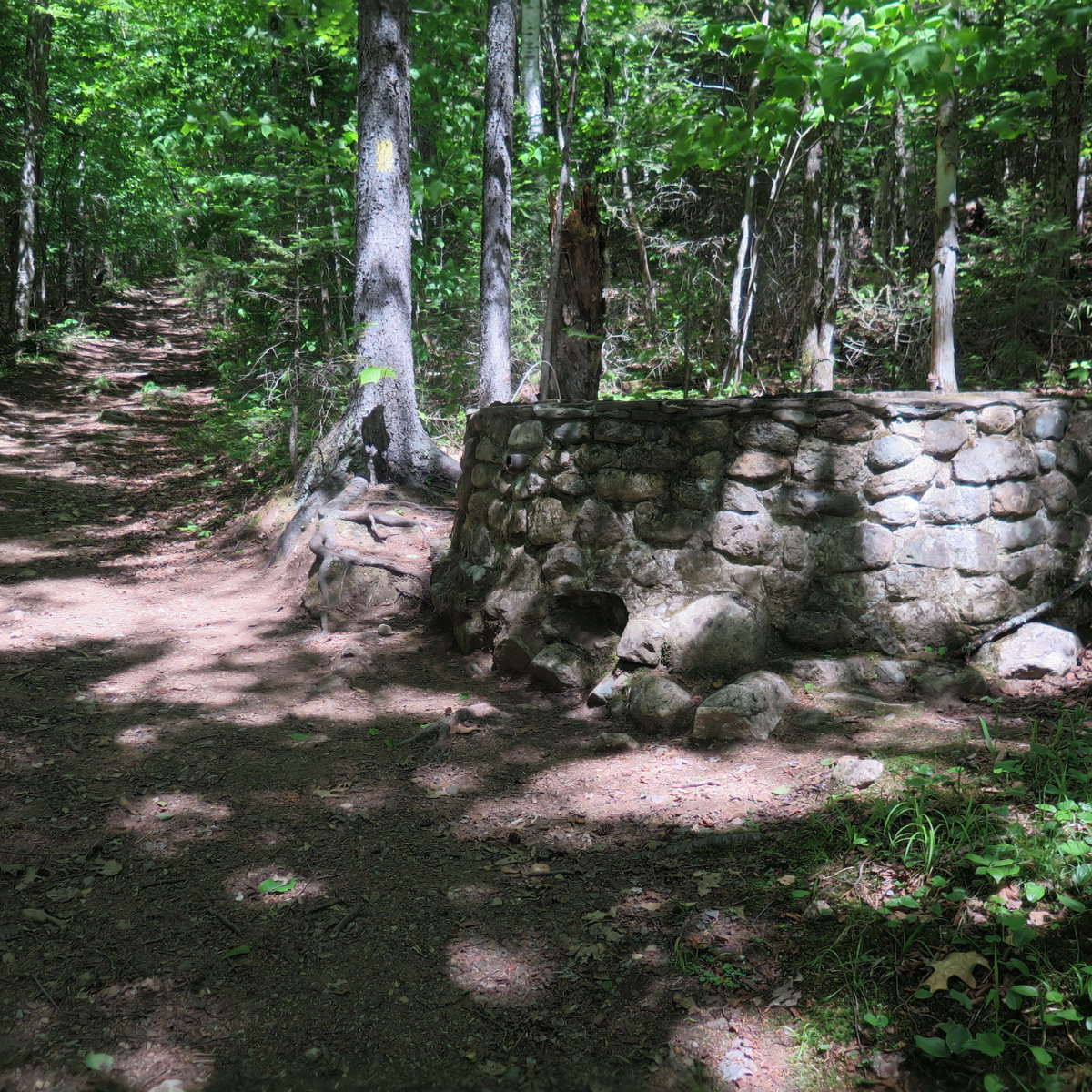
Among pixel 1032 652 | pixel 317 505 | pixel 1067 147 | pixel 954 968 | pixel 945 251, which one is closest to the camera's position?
pixel 954 968

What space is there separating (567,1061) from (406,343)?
21.0 feet

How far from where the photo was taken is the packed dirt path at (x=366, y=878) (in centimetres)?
201

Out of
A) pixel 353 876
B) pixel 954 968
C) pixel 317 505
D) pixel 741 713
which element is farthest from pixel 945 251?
pixel 353 876

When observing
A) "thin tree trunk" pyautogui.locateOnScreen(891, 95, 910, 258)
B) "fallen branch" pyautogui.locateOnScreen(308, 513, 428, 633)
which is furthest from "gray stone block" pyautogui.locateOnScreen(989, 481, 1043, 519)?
"thin tree trunk" pyautogui.locateOnScreen(891, 95, 910, 258)

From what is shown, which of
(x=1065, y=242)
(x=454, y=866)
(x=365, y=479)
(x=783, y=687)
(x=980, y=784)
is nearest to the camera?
(x=980, y=784)

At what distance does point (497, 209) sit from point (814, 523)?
603 cm

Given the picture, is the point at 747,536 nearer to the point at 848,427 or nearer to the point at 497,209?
the point at 848,427

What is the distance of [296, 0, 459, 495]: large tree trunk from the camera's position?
7047 millimetres

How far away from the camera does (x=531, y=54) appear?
11.7 metres

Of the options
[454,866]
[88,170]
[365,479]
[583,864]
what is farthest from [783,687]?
[88,170]

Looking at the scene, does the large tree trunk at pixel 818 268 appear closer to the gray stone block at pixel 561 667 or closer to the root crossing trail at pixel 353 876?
the gray stone block at pixel 561 667

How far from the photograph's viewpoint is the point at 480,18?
10.5 m

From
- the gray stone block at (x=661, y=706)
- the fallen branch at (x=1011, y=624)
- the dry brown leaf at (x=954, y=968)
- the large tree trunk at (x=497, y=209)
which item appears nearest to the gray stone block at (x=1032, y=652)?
the fallen branch at (x=1011, y=624)

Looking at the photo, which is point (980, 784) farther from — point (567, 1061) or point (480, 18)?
point (480, 18)
